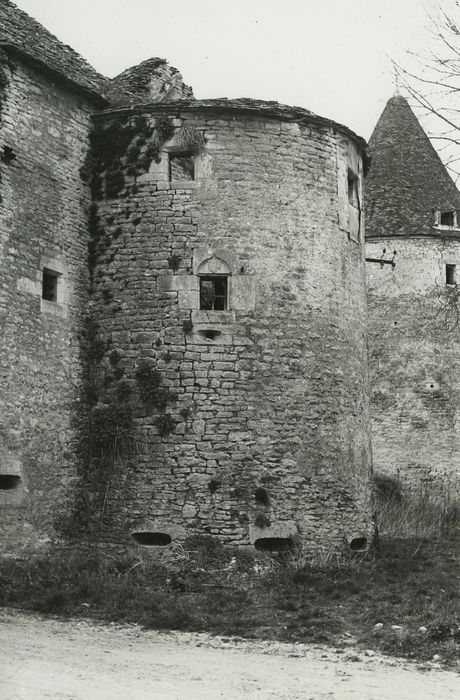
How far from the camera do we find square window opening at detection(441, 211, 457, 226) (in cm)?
2673

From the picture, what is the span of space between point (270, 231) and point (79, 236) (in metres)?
2.79

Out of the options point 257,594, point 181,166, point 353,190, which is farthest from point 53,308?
point 353,190

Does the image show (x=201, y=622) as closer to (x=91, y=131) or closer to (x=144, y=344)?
(x=144, y=344)

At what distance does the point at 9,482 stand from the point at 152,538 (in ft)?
7.04

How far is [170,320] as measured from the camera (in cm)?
1384

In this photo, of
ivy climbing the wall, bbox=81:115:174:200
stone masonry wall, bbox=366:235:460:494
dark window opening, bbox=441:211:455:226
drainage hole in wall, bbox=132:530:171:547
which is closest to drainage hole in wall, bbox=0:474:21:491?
drainage hole in wall, bbox=132:530:171:547

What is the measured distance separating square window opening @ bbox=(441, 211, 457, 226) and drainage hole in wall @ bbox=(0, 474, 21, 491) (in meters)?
17.2

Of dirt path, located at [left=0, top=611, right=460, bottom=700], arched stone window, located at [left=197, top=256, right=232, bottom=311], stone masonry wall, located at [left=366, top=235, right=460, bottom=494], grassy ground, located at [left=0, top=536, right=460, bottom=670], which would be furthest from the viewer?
stone masonry wall, located at [left=366, top=235, right=460, bottom=494]

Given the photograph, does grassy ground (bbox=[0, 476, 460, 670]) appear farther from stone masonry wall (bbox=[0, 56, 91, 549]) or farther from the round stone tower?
stone masonry wall (bbox=[0, 56, 91, 549])

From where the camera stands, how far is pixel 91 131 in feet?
48.3

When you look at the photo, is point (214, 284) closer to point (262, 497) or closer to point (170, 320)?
point (170, 320)

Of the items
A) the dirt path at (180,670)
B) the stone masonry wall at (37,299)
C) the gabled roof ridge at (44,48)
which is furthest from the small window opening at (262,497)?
the gabled roof ridge at (44,48)

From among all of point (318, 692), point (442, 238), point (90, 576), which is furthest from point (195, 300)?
point (442, 238)

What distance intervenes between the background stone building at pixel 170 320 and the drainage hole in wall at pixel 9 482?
4 cm
